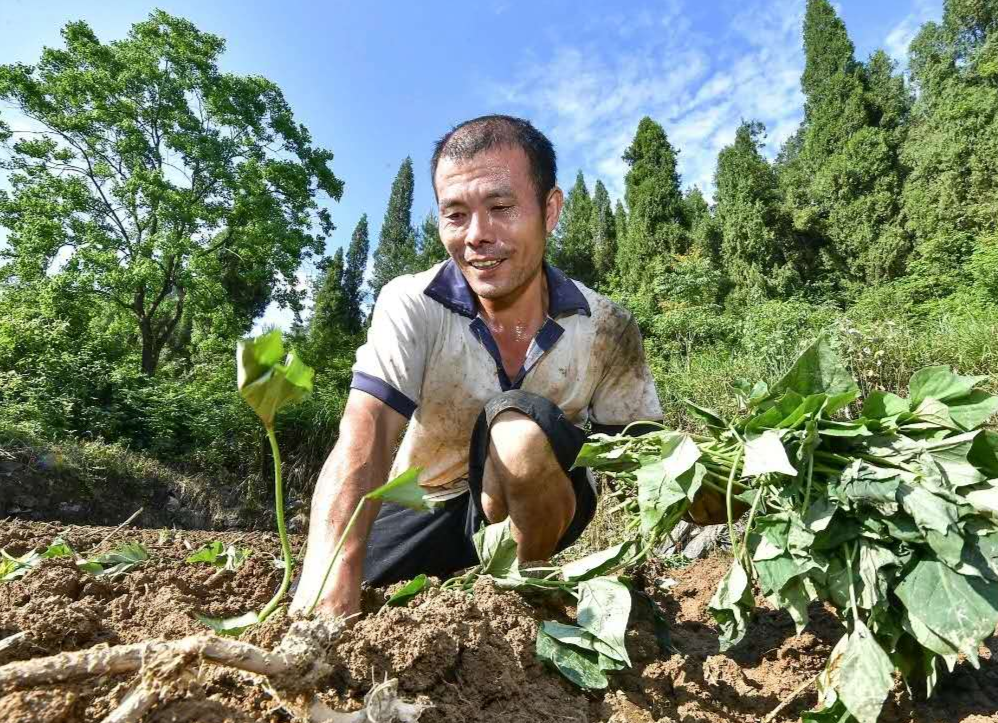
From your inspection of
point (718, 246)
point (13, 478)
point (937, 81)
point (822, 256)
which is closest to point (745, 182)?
point (718, 246)

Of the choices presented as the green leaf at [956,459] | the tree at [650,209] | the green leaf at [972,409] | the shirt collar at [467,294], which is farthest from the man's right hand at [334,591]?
the tree at [650,209]

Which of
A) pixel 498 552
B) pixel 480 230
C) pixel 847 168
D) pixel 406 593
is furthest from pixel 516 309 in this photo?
pixel 847 168

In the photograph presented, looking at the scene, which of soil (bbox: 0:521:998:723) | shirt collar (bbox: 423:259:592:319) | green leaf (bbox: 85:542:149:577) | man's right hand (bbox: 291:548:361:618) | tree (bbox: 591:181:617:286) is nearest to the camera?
soil (bbox: 0:521:998:723)

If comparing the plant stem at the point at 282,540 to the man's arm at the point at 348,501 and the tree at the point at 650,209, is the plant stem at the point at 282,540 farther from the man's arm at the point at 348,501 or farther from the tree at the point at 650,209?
the tree at the point at 650,209

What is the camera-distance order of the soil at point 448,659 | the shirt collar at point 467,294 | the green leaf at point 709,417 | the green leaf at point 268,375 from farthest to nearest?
the shirt collar at point 467,294 < the green leaf at point 709,417 < the soil at point 448,659 < the green leaf at point 268,375

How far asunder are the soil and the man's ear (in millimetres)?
1306

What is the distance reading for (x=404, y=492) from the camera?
3.15 feet

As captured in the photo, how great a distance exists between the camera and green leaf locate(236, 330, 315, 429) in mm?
734

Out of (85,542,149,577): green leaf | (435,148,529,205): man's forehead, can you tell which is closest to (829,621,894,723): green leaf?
(435,148,529,205): man's forehead

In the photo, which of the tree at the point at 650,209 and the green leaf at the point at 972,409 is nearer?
the green leaf at the point at 972,409

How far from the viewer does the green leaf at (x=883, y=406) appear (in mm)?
1250

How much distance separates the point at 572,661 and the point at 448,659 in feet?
0.83

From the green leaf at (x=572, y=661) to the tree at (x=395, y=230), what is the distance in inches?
1076

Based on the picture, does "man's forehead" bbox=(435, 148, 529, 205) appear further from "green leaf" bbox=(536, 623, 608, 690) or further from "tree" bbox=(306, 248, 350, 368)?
"tree" bbox=(306, 248, 350, 368)
